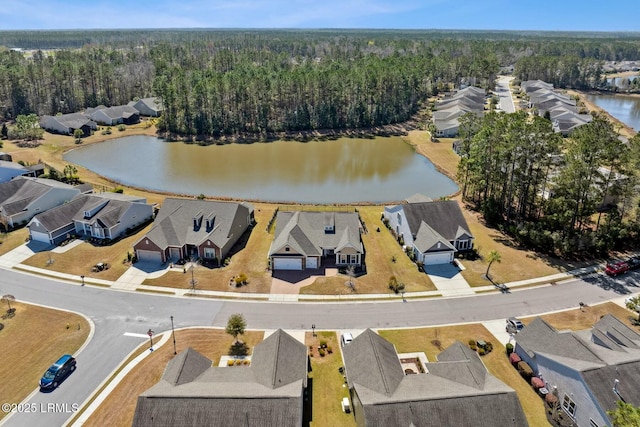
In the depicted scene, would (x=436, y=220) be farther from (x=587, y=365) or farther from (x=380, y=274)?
(x=587, y=365)

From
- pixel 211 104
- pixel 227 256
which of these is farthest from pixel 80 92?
pixel 227 256

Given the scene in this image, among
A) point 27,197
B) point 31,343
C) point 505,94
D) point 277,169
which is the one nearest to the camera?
point 31,343

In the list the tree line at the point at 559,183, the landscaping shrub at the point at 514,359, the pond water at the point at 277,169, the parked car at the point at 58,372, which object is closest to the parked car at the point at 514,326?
the landscaping shrub at the point at 514,359

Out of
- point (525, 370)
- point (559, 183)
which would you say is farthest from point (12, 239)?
point (559, 183)

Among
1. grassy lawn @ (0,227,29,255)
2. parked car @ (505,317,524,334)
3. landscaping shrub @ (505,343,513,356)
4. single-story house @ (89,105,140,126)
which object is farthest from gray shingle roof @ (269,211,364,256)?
single-story house @ (89,105,140,126)

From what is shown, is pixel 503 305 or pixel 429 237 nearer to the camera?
pixel 503 305

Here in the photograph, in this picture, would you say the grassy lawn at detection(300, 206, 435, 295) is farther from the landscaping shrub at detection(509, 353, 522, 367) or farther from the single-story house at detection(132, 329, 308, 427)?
the single-story house at detection(132, 329, 308, 427)

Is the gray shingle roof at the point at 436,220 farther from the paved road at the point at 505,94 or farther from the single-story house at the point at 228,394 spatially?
the paved road at the point at 505,94

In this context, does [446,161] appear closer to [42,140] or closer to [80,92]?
[42,140]
